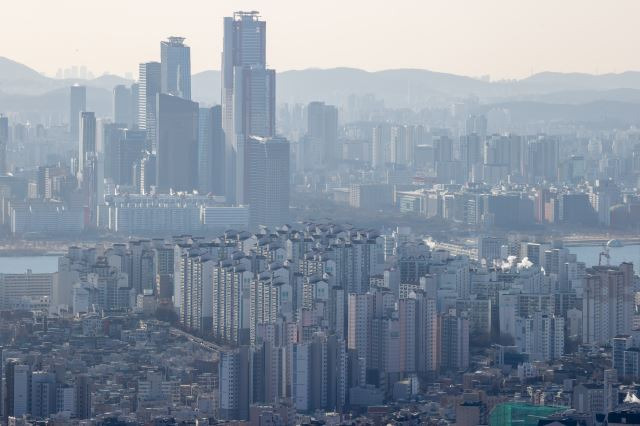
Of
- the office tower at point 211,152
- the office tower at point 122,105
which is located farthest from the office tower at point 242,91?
the office tower at point 122,105

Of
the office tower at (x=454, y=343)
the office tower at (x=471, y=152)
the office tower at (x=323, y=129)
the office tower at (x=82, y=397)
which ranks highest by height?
the office tower at (x=323, y=129)

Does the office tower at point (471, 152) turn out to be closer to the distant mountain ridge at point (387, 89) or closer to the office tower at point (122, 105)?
the distant mountain ridge at point (387, 89)

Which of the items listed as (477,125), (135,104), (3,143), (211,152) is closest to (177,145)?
(211,152)

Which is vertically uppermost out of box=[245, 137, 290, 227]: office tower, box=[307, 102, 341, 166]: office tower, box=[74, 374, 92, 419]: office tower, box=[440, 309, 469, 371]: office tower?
box=[307, 102, 341, 166]: office tower

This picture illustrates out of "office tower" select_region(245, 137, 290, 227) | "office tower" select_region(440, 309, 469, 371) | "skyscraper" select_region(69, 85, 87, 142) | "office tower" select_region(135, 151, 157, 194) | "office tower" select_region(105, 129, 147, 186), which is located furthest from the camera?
"skyscraper" select_region(69, 85, 87, 142)

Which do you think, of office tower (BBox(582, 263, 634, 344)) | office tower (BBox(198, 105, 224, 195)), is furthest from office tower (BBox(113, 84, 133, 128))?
office tower (BBox(582, 263, 634, 344))

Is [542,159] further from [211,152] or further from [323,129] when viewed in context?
[211,152]

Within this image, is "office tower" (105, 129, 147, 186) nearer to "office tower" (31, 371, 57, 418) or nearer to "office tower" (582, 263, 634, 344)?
"office tower" (582, 263, 634, 344)
